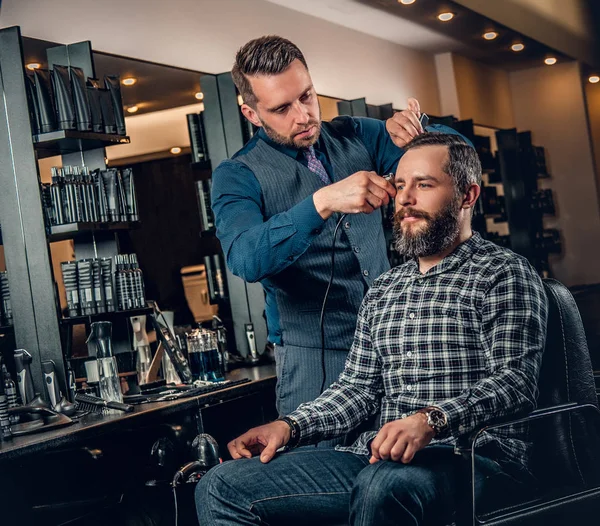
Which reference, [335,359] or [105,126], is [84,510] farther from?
[105,126]

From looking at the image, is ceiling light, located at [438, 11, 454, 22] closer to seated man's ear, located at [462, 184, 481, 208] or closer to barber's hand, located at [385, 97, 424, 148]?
barber's hand, located at [385, 97, 424, 148]

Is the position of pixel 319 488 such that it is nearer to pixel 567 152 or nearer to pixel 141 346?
pixel 141 346

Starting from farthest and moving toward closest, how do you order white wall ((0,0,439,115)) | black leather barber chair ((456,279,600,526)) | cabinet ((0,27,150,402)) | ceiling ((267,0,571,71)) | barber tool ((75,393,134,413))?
ceiling ((267,0,571,71)) < white wall ((0,0,439,115)) < cabinet ((0,27,150,402)) < barber tool ((75,393,134,413)) < black leather barber chair ((456,279,600,526))

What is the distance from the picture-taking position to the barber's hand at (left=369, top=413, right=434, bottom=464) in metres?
1.80

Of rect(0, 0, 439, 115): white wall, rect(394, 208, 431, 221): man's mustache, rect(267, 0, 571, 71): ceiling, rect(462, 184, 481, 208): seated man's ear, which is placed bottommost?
rect(394, 208, 431, 221): man's mustache

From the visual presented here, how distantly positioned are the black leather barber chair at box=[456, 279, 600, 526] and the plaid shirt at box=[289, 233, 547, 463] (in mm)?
113

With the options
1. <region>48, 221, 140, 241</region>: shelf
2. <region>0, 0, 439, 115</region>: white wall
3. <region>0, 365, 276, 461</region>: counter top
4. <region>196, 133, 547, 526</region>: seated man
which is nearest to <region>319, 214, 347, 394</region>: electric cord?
→ <region>196, 133, 547, 526</region>: seated man

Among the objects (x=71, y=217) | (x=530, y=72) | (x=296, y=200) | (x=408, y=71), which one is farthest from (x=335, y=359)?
(x=530, y=72)

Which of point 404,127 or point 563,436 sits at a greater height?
point 404,127

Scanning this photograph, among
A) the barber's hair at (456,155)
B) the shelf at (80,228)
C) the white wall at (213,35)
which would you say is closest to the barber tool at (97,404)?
the shelf at (80,228)

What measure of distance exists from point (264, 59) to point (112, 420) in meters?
1.24

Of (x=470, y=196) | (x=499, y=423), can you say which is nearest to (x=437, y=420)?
(x=499, y=423)

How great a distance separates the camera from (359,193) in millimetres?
1882

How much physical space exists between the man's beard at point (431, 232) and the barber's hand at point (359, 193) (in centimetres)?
28
